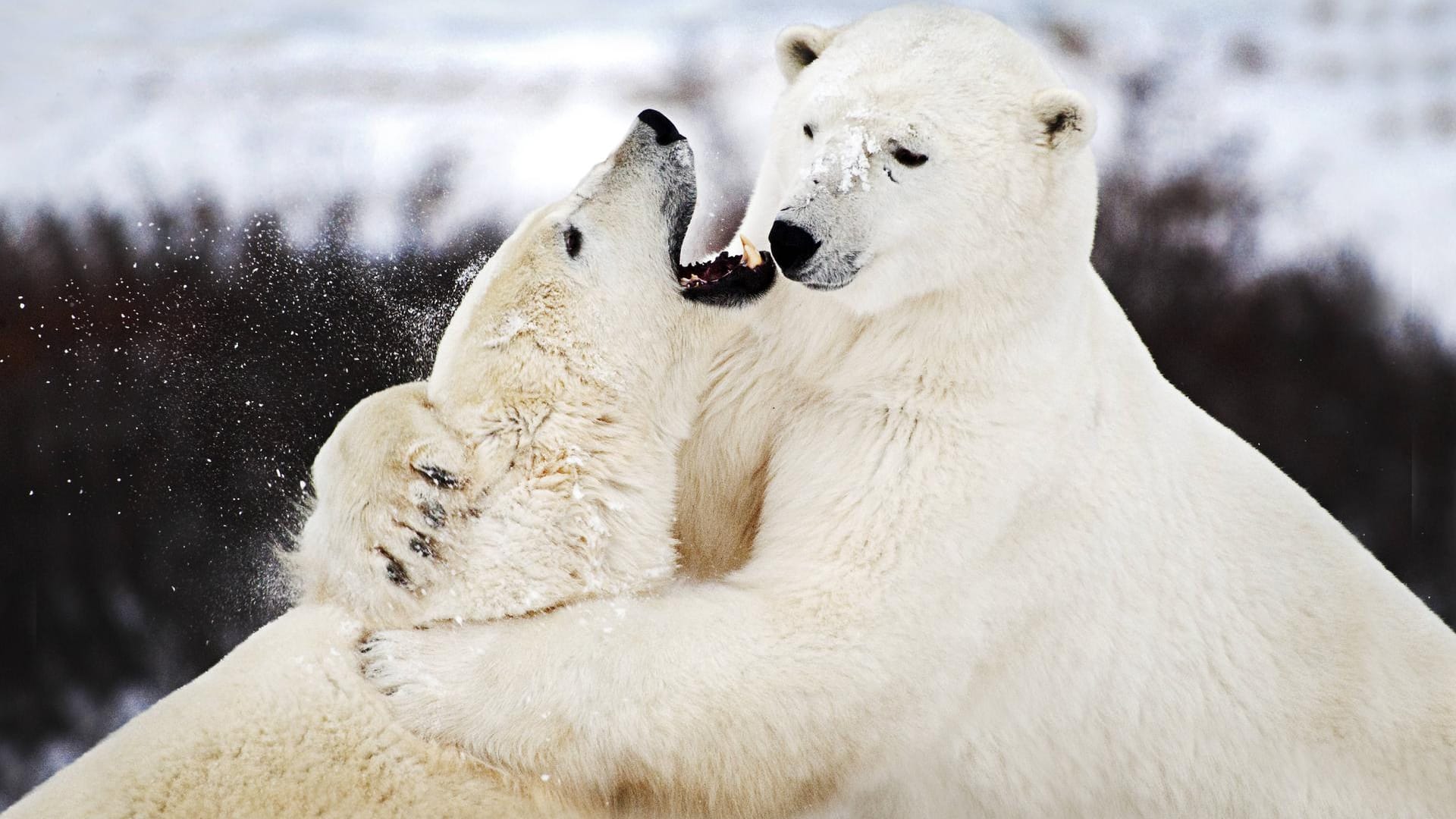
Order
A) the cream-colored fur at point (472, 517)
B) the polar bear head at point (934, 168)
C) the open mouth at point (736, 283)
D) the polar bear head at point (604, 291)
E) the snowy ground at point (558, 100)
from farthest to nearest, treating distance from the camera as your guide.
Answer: the snowy ground at point (558, 100)
the open mouth at point (736, 283)
the polar bear head at point (604, 291)
the polar bear head at point (934, 168)
the cream-colored fur at point (472, 517)

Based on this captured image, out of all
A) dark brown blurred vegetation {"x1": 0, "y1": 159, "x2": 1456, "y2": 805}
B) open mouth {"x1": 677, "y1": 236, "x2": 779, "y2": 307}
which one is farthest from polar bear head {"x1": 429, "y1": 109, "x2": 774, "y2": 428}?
dark brown blurred vegetation {"x1": 0, "y1": 159, "x2": 1456, "y2": 805}

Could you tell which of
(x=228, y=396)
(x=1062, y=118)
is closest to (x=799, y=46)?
(x=1062, y=118)

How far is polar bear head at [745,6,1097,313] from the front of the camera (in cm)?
180

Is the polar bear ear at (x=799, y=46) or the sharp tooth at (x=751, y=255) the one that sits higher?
the polar bear ear at (x=799, y=46)

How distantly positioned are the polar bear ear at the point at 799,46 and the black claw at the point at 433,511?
1.12 meters

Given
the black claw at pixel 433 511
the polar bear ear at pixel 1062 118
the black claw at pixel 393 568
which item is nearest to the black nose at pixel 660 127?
the polar bear ear at pixel 1062 118

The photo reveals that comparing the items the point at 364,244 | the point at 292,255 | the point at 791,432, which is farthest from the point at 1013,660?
the point at 292,255

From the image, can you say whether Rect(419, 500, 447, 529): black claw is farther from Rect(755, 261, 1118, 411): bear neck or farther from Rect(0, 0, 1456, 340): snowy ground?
Rect(0, 0, 1456, 340): snowy ground

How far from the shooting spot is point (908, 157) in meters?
1.85

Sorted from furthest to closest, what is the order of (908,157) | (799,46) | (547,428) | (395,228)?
(395,228) → (799,46) → (547,428) → (908,157)

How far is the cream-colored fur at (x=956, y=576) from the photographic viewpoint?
1811 millimetres

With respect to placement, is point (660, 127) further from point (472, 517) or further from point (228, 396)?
point (228, 396)

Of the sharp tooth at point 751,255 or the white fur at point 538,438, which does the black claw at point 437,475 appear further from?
the sharp tooth at point 751,255

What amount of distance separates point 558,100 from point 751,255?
1479mm
